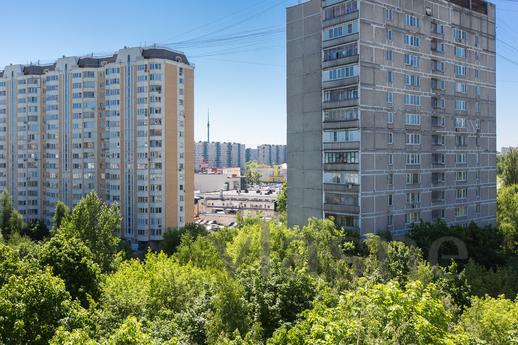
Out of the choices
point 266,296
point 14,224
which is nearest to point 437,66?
point 266,296

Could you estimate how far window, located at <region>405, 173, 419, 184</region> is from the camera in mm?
43844

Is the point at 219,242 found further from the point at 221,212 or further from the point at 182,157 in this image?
the point at 221,212

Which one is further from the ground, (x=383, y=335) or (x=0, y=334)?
(x=383, y=335)

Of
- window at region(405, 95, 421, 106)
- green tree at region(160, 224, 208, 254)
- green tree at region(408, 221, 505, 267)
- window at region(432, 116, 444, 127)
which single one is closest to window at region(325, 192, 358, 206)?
green tree at region(408, 221, 505, 267)

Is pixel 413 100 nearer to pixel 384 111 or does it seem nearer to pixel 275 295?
pixel 384 111

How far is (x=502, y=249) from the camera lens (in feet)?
151

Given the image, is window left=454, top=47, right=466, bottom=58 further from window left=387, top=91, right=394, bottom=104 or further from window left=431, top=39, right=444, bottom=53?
window left=387, top=91, right=394, bottom=104

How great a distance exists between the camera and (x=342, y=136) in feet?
135

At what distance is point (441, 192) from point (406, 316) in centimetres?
3765

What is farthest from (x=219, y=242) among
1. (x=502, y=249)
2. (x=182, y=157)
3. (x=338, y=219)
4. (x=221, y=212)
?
(x=221, y=212)

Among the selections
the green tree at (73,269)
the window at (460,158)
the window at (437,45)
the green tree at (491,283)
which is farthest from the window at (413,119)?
the green tree at (73,269)

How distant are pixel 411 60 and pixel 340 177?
1358cm

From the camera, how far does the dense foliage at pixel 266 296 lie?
13.2 m

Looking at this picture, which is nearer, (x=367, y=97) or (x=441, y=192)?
(x=367, y=97)
